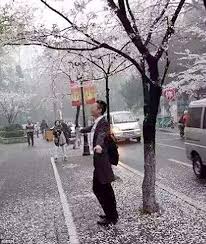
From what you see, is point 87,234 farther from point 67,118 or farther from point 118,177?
point 67,118

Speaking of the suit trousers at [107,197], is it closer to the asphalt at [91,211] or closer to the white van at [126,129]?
the asphalt at [91,211]

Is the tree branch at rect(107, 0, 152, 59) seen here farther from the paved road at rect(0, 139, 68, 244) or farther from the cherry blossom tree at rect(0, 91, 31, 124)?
the cherry blossom tree at rect(0, 91, 31, 124)

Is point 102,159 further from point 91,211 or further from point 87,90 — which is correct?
point 87,90

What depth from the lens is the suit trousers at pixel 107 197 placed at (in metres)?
7.23

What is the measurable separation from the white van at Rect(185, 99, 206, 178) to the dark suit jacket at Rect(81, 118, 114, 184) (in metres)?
4.47

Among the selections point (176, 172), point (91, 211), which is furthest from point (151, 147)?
point (176, 172)

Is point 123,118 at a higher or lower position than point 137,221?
higher

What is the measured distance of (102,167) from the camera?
710 cm

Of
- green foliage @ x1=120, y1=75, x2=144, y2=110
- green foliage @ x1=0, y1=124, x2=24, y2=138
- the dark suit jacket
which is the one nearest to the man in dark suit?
the dark suit jacket

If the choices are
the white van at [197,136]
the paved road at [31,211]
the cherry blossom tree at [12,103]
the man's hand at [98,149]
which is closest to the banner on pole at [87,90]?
the paved road at [31,211]

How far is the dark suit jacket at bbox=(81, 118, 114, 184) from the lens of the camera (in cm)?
707

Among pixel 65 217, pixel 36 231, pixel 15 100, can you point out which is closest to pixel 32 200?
pixel 65 217

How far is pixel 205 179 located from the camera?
11.4 metres

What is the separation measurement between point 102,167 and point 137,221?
1081mm
